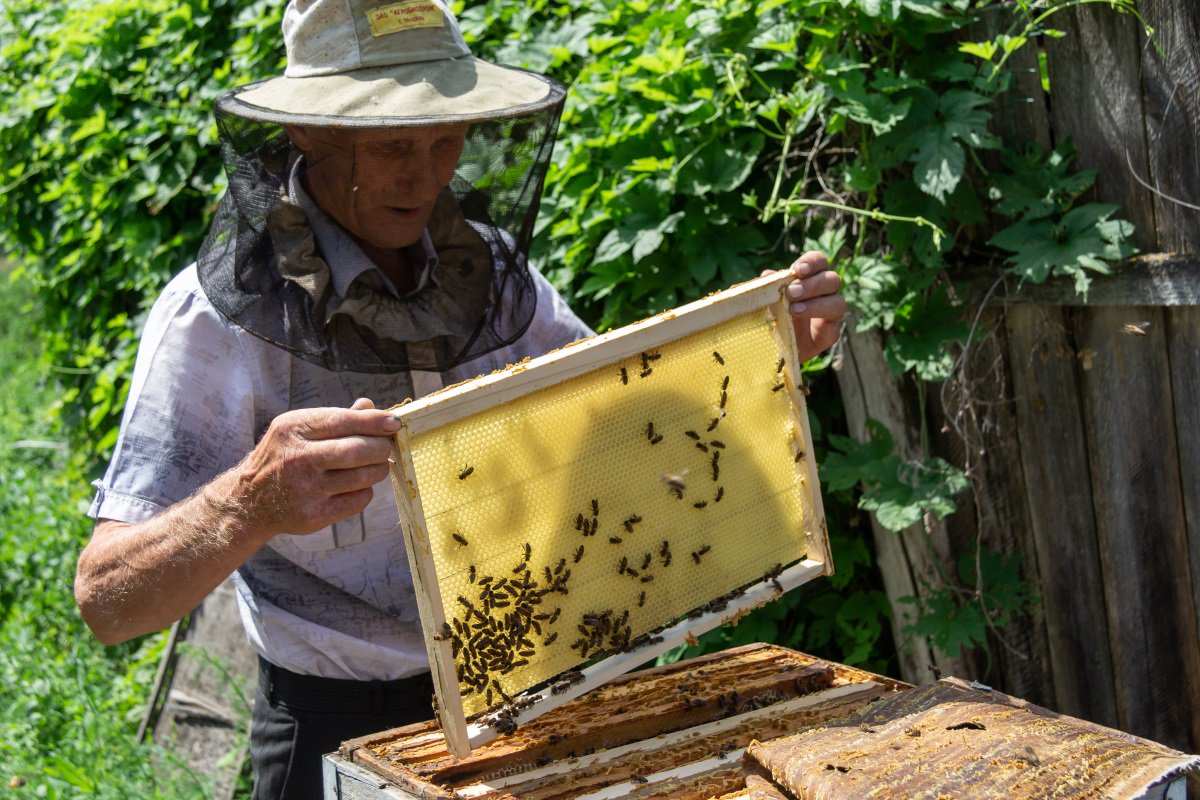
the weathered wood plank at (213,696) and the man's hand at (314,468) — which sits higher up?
the man's hand at (314,468)

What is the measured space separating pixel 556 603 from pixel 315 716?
873 millimetres

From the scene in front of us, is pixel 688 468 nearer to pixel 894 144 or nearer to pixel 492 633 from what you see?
pixel 492 633

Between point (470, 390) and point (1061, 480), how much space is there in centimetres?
211

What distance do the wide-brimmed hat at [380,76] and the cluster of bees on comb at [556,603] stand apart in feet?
2.37

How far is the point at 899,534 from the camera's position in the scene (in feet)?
12.2

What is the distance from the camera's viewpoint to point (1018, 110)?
11.0 ft

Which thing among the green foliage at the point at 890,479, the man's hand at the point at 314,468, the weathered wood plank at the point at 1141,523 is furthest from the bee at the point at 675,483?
the weathered wood plank at the point at 1141,523

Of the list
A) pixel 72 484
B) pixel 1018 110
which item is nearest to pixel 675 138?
pixel 1018 110

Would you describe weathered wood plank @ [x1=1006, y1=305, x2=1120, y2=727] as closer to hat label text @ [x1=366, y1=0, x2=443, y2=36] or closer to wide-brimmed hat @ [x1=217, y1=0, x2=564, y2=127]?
wide-brimmed hat @ [x1=217, y1=0, x2=564, y2=127]

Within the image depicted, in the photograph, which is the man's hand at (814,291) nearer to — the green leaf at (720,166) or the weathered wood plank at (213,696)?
the green leaf at (720,166)

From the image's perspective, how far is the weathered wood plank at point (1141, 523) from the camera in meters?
3.24

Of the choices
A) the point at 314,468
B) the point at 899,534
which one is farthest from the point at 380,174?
the point at 899,534

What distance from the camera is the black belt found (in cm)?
276

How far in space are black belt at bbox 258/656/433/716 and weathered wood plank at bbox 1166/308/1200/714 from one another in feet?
6.71
